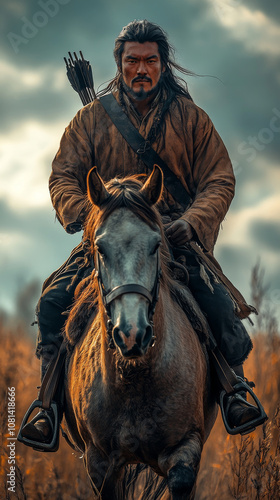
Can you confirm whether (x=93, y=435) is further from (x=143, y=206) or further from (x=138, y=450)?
(x=143, y=206)

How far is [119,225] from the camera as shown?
3920mm

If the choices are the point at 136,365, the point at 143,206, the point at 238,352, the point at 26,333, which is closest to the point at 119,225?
the point at 143,206

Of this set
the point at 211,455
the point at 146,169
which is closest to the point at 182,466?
the point at 146,169

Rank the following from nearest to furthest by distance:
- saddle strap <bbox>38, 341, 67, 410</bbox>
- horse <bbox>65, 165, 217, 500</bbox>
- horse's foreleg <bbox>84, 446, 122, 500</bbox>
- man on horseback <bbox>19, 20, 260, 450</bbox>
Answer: horse <bbox>65, 165, 217, 500</bbox>, horse's foreleg <bbox>84, 446, 122, 500</bbox>, saddle strap <bbox>38, 341, 67, 410</bbox>, man on horseback <bbox>19, 20, 260, 450</bbox>

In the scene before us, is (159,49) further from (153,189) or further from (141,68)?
(153,189)

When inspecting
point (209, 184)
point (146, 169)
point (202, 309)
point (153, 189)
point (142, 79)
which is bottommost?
point (202, 309)

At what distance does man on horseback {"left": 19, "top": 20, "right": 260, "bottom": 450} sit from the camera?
5191 mm

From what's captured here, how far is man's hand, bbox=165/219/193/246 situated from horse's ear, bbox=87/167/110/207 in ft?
2.90

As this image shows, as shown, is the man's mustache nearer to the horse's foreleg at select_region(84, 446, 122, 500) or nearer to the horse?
the horse

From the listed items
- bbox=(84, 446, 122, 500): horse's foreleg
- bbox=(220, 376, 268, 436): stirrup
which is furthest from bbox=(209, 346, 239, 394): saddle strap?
bbox=(84, 446, 122, 500): horse's foreleg

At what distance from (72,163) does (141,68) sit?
1.04m

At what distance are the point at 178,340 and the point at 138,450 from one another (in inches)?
30.0

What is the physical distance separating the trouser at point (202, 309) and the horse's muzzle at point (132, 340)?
1621 millimetres

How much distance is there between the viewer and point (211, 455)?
10.1 m
